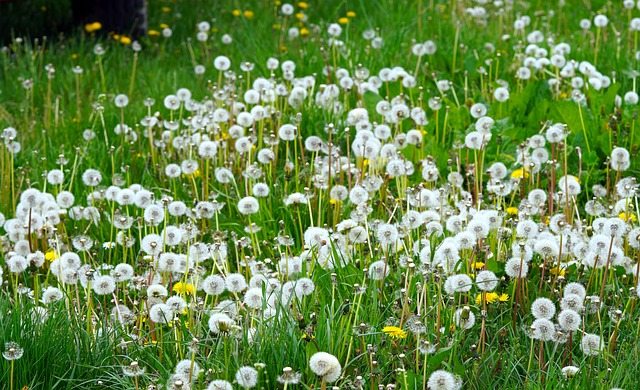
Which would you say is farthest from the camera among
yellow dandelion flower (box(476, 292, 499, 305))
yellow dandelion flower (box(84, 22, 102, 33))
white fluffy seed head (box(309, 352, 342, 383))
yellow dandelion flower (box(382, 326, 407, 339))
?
yellow dandelion flower (box(84, 22, 102, 33))

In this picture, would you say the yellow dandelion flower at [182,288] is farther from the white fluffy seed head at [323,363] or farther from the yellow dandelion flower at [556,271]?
the yellow dandelion flower at [556,271]

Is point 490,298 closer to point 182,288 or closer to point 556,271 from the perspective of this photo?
point 556,271

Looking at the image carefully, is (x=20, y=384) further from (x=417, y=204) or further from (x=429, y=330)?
(x=417, y=204)

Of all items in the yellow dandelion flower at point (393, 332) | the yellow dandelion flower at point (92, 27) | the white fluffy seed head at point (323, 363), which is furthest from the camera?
the yellow dandelion flower at point (92, 27)

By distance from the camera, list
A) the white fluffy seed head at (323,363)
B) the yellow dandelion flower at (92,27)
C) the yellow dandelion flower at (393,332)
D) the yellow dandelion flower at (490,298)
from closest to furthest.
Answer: the white fluffy seed head at (323,363)
the yellow dandelion flower at (393,332)
the yellow dandelion flower at (490,298)
the yellow dandelion flower at (92,27)

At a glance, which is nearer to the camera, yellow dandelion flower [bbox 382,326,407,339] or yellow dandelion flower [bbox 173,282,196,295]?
yellow dandelion flower [bbox 382,326,407,339]

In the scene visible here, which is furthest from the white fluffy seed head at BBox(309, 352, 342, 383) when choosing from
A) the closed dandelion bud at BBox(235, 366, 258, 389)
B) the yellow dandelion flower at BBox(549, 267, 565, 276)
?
the yellow dandelion flower at BBox(549, 267, 565, 276)

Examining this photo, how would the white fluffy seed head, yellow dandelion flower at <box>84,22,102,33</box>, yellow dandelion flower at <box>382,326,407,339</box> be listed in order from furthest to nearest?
yellow dandelion flower at <box>84,22,102,33</box>, yellow dandelion flower at <box>382,326,407,339</box>, the white fluffy seed head

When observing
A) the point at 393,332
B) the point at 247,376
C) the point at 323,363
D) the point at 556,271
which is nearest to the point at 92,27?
the point at 556,271

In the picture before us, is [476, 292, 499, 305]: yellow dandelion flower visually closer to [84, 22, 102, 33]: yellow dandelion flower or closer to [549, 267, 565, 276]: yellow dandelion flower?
[549, 267, 565, 276]: yellow dandelion flower

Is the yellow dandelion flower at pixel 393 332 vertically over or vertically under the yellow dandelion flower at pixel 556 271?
over

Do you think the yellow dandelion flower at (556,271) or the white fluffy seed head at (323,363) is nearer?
the white fluffy seed head at (323,363)

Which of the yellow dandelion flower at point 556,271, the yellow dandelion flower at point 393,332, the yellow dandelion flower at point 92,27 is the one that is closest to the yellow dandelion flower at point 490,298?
the yellow dandelion flower at point 556,271

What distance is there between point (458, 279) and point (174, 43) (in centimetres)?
472
